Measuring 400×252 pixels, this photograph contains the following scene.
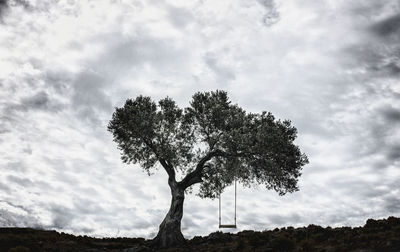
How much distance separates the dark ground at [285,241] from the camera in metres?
20.5

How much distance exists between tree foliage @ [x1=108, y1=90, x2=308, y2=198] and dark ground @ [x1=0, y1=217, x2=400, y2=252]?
5917mm

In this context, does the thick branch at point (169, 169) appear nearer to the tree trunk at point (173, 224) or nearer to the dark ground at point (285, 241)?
the tree trunk at point (173, 224)

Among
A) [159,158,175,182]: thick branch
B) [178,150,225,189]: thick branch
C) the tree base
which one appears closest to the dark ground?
the tree base

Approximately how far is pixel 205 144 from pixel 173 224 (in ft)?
28.7

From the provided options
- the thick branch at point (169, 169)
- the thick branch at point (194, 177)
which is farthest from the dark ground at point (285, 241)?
the thick branch at point (169, 169)

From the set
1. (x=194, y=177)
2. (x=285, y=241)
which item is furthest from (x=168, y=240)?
(x=285, y=241)

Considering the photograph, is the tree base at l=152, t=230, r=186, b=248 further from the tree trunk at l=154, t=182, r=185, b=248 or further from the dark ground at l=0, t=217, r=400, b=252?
the dark ground at l=0, t=217, r=400, b=252

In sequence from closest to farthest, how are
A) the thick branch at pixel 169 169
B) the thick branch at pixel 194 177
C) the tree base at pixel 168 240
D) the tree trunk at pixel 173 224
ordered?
the tree base at pixel 168 240 < the tree trunk at pixel 173 224 < the thick branch at pixel 194 177 < the thick branch at pixel 169 169

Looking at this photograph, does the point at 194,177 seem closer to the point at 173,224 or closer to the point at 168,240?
the point at 173,224

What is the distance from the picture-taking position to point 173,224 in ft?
113

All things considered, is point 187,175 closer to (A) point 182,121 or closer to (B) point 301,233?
(A) point 182,121

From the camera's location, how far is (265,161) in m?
33.6

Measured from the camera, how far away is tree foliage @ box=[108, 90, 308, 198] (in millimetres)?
33531

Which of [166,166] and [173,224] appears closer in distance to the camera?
[173,224]
